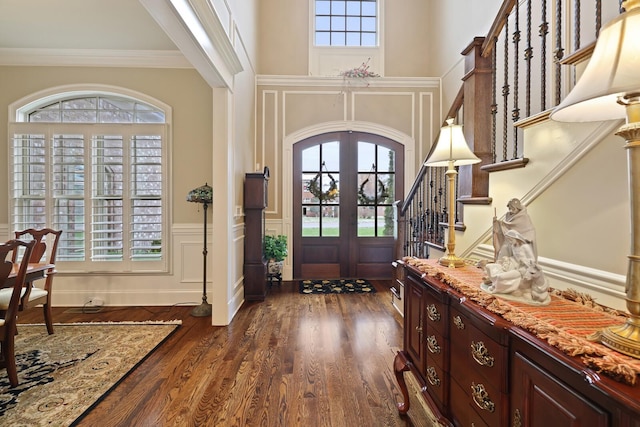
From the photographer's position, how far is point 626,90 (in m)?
0.62

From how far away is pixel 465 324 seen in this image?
1.17m

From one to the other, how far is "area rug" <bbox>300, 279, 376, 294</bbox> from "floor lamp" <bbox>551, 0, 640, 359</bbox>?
3.68 metres

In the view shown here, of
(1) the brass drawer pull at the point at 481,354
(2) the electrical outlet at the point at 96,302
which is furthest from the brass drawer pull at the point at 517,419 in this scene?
(2) the electrical outlet at the point at 96,302

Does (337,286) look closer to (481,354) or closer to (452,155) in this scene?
(452,155)

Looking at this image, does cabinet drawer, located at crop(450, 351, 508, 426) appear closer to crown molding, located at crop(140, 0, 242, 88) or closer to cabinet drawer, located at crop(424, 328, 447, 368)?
cabinet drawer, located at crop(424, 328, 447, 368)

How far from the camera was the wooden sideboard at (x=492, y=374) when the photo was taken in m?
0.64

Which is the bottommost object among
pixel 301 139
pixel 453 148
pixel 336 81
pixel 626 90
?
pixel 626 90

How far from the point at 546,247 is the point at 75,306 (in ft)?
15.4

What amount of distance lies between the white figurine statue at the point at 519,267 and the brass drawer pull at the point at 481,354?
0.21 m

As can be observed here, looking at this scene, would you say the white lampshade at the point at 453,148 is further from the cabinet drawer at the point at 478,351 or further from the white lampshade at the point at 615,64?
the white lampshade at the point at 615,64

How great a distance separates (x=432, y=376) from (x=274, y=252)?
3.15 m

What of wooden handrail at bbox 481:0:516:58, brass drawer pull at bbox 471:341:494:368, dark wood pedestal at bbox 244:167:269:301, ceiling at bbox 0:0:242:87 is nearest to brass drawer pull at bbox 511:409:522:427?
brass drawer pull at bbox 471:341:494:368

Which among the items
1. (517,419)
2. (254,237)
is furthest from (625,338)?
(254,237)

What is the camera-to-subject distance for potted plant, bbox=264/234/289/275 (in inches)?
171
